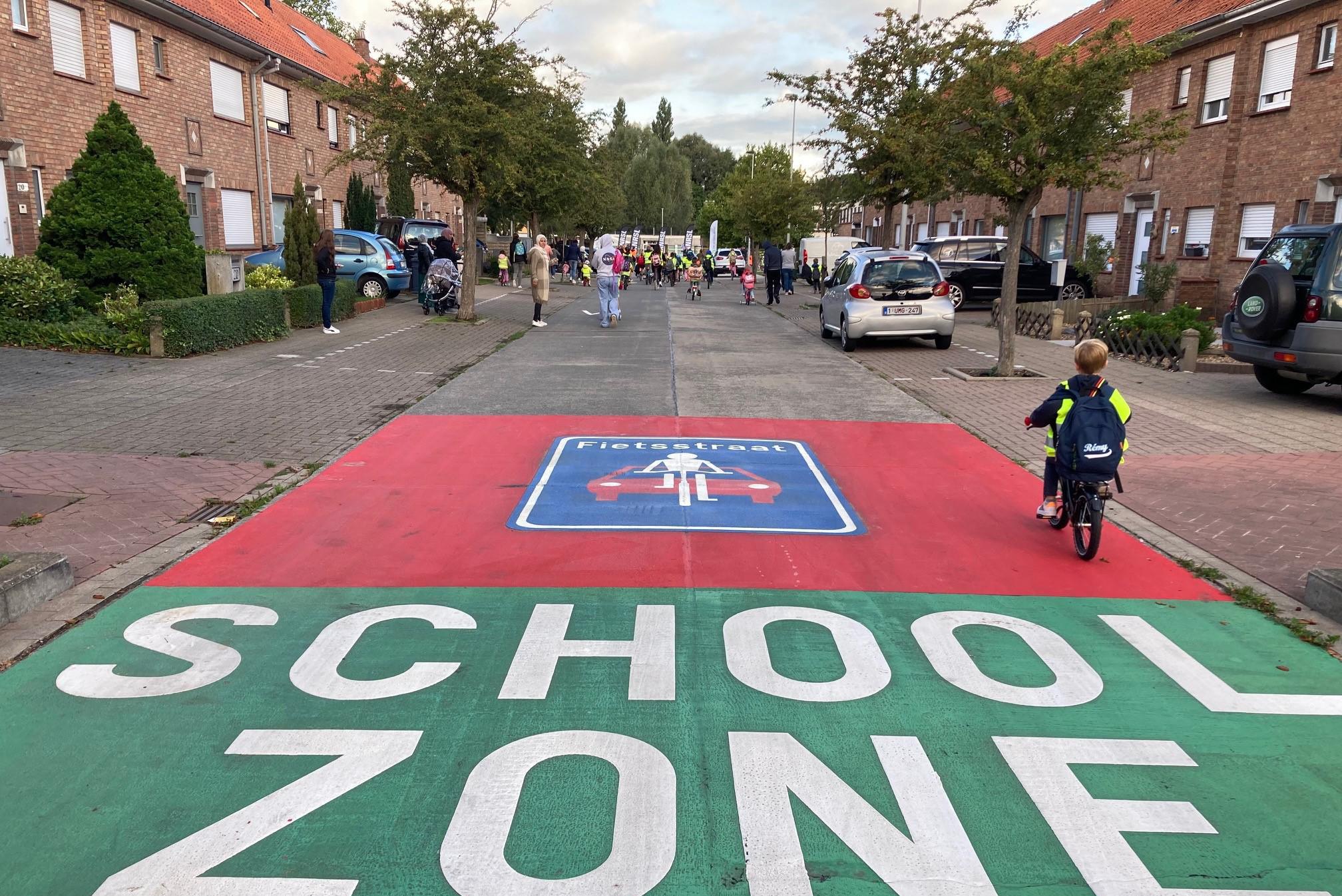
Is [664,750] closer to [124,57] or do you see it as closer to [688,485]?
[688,485]

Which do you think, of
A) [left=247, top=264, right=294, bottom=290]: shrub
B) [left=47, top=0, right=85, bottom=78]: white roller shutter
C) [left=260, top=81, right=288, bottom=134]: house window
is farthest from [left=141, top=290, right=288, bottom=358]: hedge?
[left=260, top=81, right=288, bottom=134]: house window

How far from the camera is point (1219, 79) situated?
2309 cm

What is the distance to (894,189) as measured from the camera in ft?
79.9

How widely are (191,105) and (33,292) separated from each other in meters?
11.9

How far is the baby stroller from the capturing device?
22125 millimetres

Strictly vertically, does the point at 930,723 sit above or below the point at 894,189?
below

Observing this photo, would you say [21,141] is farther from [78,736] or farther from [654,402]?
[78,736]

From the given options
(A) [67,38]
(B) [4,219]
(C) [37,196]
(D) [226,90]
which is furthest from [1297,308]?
(D) [226,90]

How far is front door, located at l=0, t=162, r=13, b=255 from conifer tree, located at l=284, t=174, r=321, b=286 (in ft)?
Answer: 15.0

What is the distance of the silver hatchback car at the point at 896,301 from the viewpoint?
16.7 m

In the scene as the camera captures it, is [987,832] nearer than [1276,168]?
Yes

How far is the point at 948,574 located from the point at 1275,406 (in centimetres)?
790

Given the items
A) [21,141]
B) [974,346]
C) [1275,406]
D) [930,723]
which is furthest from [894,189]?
[930,723]

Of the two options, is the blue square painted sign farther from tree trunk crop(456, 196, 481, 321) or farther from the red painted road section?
tree trunk crop(456, 196, 481, 321)
